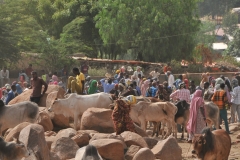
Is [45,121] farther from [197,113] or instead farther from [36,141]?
[36,141]

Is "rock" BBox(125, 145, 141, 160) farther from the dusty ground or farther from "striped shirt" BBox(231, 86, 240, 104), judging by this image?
"striped shirt" BBox(231, 86, 240, 104)

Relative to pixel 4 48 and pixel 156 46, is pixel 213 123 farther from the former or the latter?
pixel 156 46

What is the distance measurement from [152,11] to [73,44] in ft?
21.8

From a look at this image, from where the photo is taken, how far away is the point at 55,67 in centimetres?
3491

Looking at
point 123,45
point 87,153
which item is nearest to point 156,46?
point 123,45

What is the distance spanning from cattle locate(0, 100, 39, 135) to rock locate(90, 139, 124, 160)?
12.1ft

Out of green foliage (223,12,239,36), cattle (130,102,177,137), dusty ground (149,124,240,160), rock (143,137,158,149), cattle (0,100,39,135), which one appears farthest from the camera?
green foliage (223,12,239,36)

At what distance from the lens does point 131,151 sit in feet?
43.1

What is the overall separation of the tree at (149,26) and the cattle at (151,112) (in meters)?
24.6

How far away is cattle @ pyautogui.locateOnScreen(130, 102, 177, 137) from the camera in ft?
56.9

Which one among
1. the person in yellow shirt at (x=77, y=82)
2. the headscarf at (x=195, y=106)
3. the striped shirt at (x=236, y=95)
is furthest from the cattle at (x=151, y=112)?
the striped shirt at (x=236, y=95)

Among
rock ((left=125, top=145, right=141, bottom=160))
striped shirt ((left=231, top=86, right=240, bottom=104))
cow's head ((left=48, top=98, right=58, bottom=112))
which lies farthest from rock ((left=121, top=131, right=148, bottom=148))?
striped shirt ((left=231, top=86, right=240, bottom=104))

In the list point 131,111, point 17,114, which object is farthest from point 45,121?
point 131,111

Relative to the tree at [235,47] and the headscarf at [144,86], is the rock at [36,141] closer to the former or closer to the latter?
the headscarf at [144,86]
